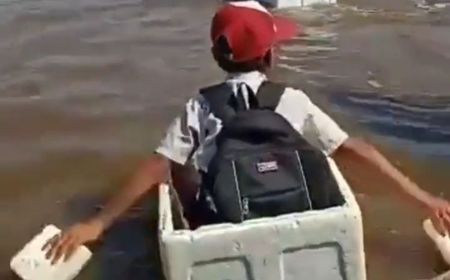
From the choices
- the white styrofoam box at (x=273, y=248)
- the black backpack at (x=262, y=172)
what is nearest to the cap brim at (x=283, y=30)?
the black backpack at (x=262, y=172)

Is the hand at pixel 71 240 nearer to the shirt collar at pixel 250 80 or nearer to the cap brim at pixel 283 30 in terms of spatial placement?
the shirt collar at pixel 250 80

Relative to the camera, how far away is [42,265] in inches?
117

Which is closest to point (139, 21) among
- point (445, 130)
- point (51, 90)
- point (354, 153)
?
point (51, 90)

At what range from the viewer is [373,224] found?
156 inches

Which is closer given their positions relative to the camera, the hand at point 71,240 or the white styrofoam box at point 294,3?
the hand at point 71,240

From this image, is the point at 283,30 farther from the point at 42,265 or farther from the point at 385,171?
the point at 42,265

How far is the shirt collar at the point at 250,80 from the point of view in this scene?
2.87m

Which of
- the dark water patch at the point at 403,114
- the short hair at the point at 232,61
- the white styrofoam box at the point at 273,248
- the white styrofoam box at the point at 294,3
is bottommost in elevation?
the dark water patch at the point at 403,114

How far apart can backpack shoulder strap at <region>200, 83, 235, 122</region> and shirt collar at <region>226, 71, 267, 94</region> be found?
0.02 m

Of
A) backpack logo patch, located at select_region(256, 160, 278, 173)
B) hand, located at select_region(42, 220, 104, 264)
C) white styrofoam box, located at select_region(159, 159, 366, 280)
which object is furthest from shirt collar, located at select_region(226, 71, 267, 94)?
hand, located at select_region(42, 220, 104, 264)

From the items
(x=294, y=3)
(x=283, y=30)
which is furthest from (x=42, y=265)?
(x=294, y=3)

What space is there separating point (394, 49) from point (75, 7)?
251 centimetres

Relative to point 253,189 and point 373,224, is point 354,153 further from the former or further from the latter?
point 373,224

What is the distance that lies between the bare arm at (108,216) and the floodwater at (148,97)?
696 mm
